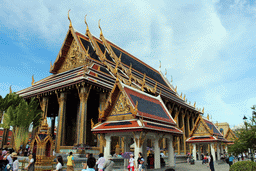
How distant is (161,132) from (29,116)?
464 inches

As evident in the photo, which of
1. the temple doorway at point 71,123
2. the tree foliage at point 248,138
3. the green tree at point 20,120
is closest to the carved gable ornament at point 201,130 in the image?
the tree foliage at point 248,138

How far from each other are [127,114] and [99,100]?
30.9 feet

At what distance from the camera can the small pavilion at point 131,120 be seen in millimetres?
9406

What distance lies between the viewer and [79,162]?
1285 centimetres

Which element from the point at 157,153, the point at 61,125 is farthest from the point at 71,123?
the point at 157,153

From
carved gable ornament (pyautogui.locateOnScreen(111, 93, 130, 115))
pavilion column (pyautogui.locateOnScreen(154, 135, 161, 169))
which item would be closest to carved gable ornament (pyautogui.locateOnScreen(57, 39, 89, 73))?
carved gable ornament (pyautogui.locateOnScreen(111, 93, 130, 115))

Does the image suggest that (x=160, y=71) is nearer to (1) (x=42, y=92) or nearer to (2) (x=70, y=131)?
(2) (x=70, y=131)

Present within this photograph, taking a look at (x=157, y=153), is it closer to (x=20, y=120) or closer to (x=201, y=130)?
(x=201, y=130)

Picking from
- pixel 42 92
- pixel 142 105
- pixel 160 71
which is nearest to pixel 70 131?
pixel 42 92

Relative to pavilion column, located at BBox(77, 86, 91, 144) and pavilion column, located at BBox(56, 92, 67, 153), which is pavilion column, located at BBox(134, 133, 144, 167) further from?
pavilion column, located at BBox(56, 92, 67, 153)

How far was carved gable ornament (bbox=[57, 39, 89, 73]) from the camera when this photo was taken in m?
21.4

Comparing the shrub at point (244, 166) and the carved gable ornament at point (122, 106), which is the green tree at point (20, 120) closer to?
the carved gable ornament at point (122, 106)

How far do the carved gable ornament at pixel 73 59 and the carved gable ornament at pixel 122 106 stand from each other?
1111 cm

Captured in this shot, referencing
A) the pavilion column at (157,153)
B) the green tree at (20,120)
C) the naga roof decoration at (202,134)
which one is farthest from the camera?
the naga roof decoration at (202,134)
